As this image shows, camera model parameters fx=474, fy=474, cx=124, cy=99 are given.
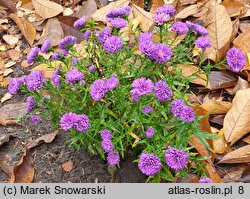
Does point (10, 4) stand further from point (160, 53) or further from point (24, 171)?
point (160, 53)

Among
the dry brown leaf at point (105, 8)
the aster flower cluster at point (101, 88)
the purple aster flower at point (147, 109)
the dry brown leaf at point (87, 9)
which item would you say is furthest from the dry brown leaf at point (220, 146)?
the dry brown leaf at point (87, 9)

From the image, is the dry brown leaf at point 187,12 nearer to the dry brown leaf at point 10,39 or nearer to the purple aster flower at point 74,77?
the dry brown leaf at point 10,39

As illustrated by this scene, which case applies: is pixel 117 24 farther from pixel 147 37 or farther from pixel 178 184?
pixel 178 184

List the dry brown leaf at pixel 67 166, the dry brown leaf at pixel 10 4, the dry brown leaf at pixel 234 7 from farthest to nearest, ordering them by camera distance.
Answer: the dry brown leaf at pixel 10 4 < the dry brown leaf at pixel 234 7 < the dry brown leaf at pixel 67 166

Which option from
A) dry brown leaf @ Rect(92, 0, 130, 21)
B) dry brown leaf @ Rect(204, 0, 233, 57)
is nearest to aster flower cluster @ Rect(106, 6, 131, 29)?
dry brown leaf @ Rect(204, 0, 233, 57)

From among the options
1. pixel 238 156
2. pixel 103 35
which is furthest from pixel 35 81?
pixel 238 156

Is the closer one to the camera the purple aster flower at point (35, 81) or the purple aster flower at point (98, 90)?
the purple aster flower at point (98, 90)

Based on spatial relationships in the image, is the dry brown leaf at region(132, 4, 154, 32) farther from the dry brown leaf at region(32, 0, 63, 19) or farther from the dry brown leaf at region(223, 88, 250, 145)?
the dry brown leaf at region(223, 88, 250, 145)
